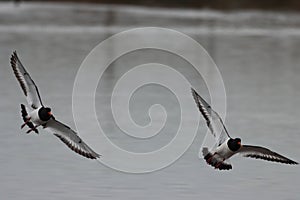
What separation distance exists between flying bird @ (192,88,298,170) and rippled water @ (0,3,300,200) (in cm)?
46

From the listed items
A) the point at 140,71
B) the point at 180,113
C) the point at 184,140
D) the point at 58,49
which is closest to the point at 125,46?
the point at 58,49

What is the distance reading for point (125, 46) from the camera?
23.8 m

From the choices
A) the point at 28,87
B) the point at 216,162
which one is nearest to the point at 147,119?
the point at 28,87

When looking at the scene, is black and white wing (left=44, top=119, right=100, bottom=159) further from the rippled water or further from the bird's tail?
the bird's tail

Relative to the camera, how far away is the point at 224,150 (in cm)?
704

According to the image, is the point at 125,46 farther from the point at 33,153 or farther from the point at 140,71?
the point at 33,153

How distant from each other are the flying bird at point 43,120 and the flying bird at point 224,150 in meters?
0.84

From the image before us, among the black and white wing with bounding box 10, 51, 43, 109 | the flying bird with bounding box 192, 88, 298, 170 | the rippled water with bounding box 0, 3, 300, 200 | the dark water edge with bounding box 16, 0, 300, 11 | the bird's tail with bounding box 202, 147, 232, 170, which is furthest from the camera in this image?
the dark water edge with bounding box 16, 0, 300, 11

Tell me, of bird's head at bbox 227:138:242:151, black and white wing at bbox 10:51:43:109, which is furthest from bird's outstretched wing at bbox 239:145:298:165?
black and white wing at bbox 10:51:43:109

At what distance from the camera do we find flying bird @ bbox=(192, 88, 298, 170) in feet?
22.9

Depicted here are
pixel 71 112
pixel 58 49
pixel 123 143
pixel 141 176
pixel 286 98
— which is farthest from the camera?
pixel 58 49

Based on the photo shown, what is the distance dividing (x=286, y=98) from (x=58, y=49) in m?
9.04

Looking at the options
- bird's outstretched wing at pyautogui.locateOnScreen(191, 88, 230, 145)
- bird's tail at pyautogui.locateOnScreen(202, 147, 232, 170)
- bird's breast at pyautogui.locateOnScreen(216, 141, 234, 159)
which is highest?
bird's outstretched wing at pyautogui.locateOnScreen(191, 88, 230, 145)

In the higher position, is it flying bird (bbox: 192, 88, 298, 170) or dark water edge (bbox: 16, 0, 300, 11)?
dark water edge (bbox: 16, 0, 300, 11)
